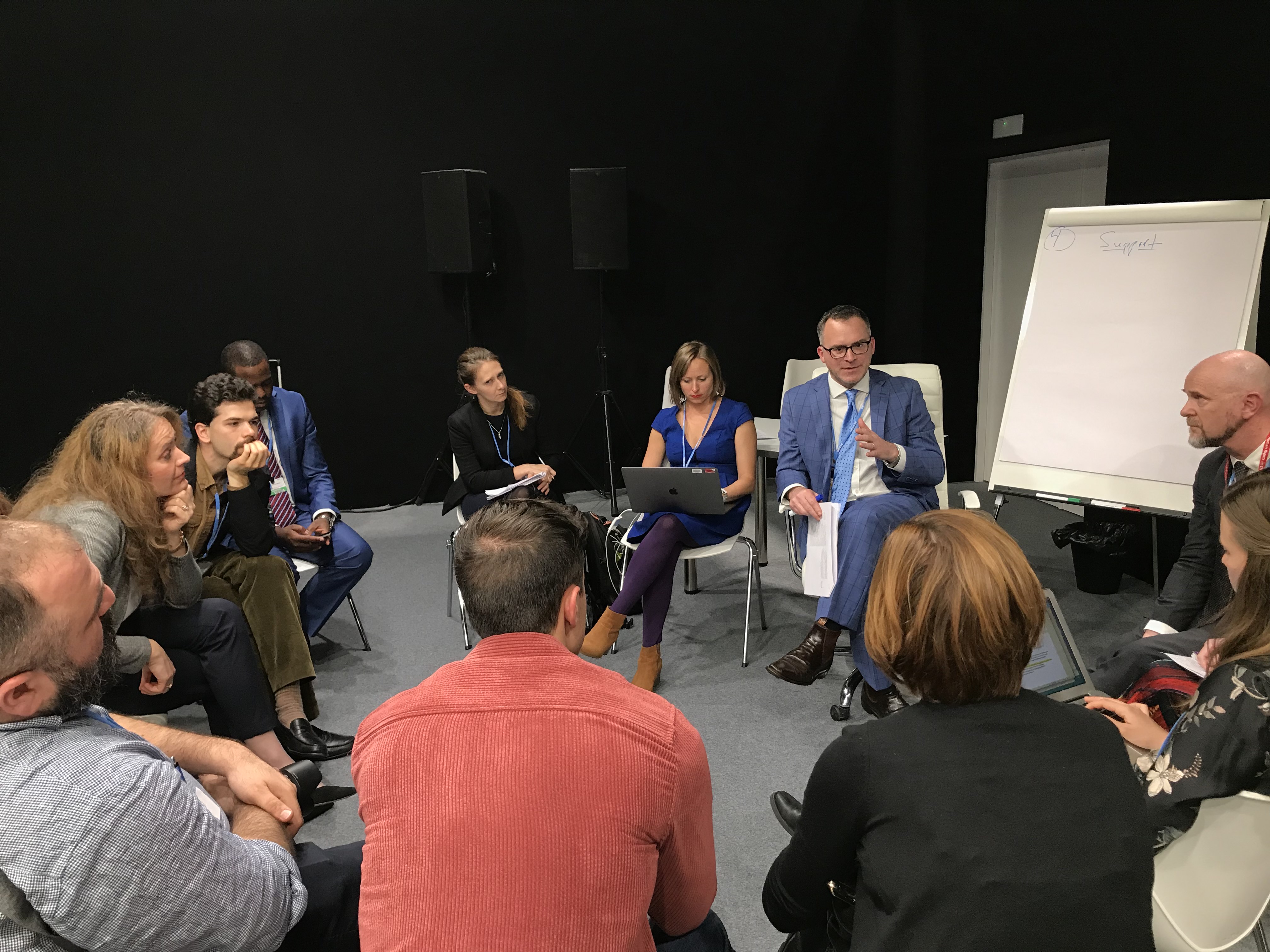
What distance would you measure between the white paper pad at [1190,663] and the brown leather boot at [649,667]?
1623 millimetres

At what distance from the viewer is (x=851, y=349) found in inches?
128

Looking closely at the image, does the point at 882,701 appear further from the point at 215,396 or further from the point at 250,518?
the point at 215,396

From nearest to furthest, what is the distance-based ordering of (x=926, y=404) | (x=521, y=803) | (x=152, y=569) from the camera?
(x=521, y=803) → (x=152, y=569) → (x=926, y=404)

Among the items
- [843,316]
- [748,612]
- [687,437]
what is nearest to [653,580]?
[748,612]

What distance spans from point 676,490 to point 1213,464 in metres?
1.68

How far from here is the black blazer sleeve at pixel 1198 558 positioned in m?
2.53

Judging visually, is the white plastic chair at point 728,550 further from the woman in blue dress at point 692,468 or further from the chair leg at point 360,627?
the chair leg at point 360,627

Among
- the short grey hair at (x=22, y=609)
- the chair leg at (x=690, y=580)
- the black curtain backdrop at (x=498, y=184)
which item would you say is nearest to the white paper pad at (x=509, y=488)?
the chair leg at (x=690, y=580)

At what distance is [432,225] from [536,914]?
197 inches

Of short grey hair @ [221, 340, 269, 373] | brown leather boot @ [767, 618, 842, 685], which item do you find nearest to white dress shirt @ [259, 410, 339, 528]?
short grey hair @ [221, 340, 269, 373]

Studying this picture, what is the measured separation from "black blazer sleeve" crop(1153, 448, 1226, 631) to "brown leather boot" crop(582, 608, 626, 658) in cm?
176

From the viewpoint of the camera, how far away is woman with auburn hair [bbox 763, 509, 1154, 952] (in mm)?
1019

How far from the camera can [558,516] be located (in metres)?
1.38

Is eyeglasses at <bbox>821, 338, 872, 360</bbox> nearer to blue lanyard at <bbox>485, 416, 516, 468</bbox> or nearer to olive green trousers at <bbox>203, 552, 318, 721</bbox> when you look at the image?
blue lanyard at <bbox>485, 416, 516, 468</bbox>
